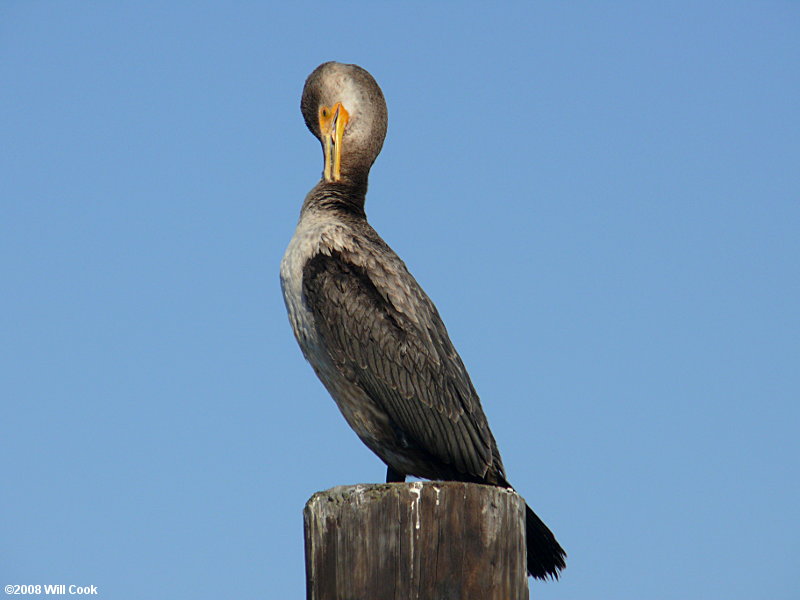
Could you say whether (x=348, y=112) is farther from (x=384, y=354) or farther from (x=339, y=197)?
(x=384, y=354)

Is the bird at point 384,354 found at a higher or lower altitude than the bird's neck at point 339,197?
lower

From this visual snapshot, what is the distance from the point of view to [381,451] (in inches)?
273

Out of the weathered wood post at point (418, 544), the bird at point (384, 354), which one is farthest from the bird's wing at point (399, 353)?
the weathered wood post at point (418, 544)

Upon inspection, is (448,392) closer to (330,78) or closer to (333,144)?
(333,144)

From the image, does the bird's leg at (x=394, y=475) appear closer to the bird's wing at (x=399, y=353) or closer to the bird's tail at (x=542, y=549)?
the bird's wing at (x=399, y=353)

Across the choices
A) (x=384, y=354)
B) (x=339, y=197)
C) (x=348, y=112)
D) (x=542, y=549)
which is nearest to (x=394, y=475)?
(x=384, y=354)

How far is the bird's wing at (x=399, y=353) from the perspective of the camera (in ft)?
21.7

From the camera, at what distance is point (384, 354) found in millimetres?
6867

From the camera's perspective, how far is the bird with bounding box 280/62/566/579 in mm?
6609

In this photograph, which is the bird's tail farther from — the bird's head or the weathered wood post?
the bird's head

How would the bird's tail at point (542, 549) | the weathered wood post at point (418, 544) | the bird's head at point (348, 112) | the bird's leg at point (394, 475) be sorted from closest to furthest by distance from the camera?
the weathered wood post at point (418, 544), the bird's tail at point (542, 549), the bird's leg at point (394, 475), the bird's head at point (348, 112)

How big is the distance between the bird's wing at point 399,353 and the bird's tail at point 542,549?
2.19ft

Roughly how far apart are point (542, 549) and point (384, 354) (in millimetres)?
1566

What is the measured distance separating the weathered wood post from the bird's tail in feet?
3.30
